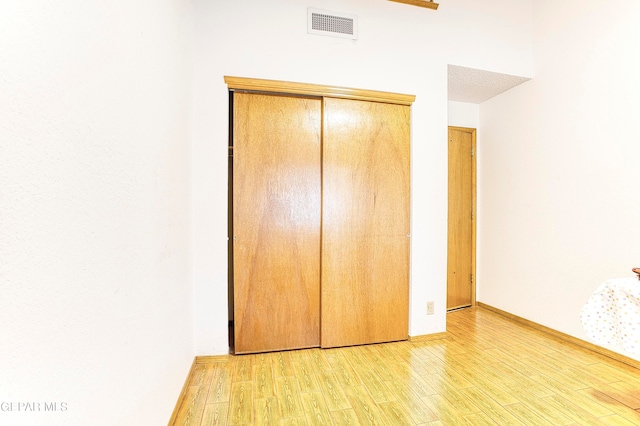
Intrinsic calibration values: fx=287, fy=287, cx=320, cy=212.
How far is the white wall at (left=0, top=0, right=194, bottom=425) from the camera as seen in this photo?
57 cm

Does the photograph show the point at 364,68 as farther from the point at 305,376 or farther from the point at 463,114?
the point at 305,376

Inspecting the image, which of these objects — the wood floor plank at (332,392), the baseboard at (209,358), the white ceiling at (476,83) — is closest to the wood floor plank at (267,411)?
the wood floor plank at (332,392)

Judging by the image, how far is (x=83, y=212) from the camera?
78 centimetres

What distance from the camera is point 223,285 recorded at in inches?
88.7

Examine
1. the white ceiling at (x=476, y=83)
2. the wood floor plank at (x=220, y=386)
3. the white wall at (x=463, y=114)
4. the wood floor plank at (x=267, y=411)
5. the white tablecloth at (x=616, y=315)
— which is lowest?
the wood floor plank at (x=220, y=386)

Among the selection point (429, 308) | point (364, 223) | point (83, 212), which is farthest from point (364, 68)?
point (83, 212)

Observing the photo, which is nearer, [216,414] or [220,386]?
[216,414]

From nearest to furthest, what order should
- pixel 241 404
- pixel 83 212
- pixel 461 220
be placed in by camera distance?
pixel 83 212 → pixel 241 404 → pixel 461 220

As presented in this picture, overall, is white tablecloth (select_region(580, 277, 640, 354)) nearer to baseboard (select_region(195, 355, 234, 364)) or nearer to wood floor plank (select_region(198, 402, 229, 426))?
wood floor plank (select_region(198, 402, 229, 426))

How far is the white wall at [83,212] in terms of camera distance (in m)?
0.57

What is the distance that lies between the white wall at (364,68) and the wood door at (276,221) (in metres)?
0.13

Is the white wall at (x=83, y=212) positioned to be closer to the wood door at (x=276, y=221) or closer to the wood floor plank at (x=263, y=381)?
the wood floor plank at (x=263, y=381)

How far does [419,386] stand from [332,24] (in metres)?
2.81

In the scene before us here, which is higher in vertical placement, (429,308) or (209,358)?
(429,308)
